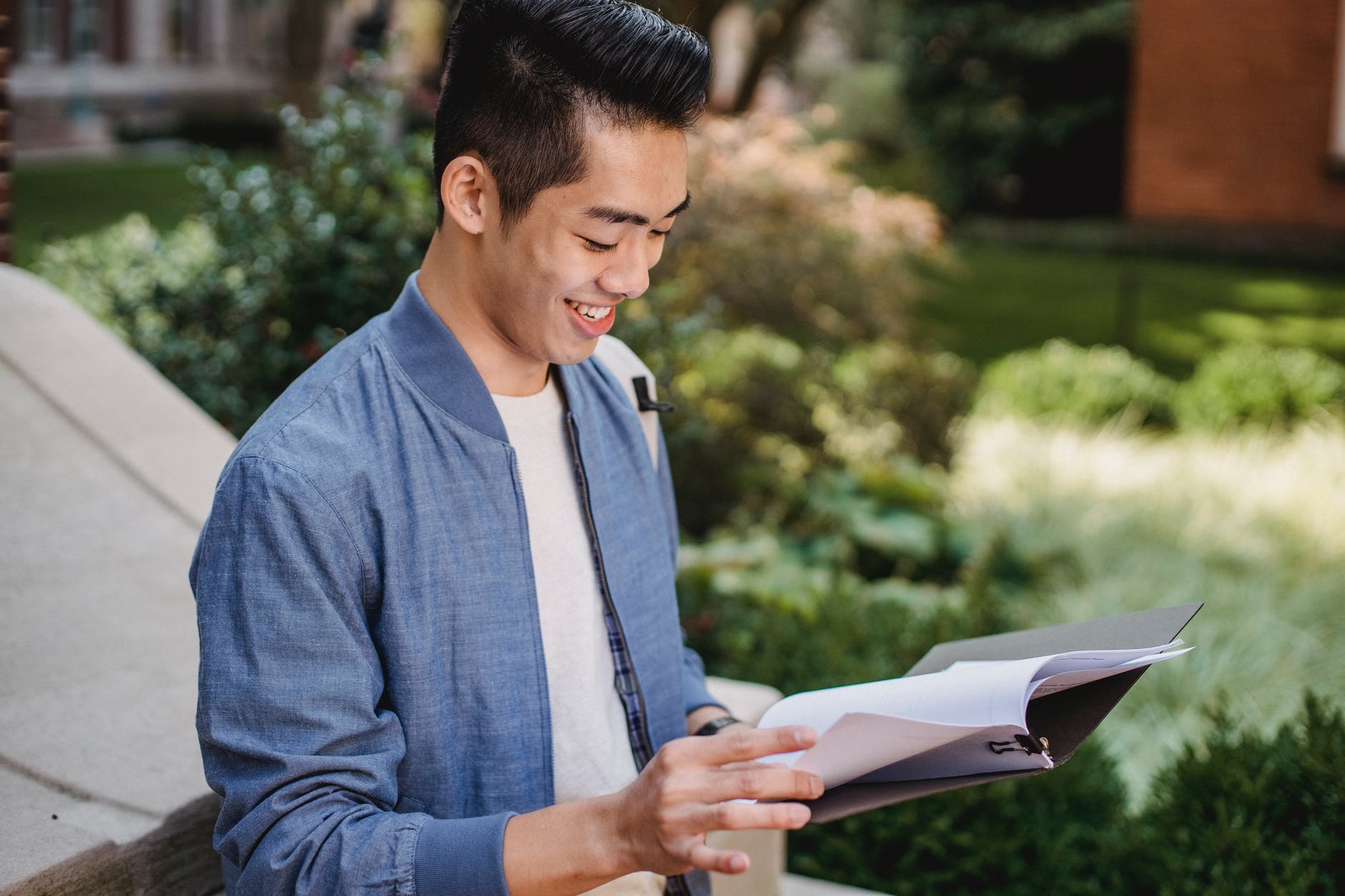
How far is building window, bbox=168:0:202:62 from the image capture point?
101ft

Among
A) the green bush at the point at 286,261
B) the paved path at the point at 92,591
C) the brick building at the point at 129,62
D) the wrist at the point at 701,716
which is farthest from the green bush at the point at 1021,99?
the wrist at the point at 701,716

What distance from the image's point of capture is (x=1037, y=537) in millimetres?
5586

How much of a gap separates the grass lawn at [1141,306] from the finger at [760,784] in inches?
355

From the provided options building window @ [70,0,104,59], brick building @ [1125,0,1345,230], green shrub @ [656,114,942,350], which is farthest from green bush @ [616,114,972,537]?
building window @ [70,0,104,59]

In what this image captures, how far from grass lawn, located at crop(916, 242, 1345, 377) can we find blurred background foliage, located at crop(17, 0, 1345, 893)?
0.12 meters

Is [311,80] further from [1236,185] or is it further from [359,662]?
[1236,185]

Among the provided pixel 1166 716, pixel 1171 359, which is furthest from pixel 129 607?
pixel 1171 359

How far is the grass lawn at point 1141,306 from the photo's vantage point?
11.0m

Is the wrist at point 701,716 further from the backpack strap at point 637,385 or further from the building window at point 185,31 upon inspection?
the building window at point 185,31

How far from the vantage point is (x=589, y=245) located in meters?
1.57

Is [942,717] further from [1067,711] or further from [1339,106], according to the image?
[1339,106]

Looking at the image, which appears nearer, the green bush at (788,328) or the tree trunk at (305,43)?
the green bush at (788,328)

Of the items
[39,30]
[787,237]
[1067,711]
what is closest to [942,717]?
[1067,711]

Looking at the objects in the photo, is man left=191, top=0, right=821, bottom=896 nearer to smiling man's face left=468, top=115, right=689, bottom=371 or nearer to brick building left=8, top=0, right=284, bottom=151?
smiling man's face left=468, top=115, right=689, bottom=371
